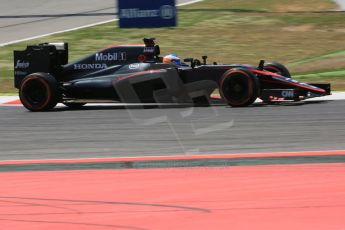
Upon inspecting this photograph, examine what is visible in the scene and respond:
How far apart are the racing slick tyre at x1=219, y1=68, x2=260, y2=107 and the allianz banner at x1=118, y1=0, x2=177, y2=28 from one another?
8770 millimetres

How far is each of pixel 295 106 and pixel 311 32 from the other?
A: 15.6m

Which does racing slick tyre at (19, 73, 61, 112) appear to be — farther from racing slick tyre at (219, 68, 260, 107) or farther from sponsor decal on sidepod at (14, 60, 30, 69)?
racing slick tyre at (219, 68, 260, 107)

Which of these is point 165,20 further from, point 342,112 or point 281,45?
point 342,112

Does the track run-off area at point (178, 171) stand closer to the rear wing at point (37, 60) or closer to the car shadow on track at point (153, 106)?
the car shadow on track at point (153, 106)

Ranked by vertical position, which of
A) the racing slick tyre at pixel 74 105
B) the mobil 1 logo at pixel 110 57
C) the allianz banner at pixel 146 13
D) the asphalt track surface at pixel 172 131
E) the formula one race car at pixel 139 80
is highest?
the allianz banner at pixel 146 13

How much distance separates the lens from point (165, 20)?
74.7ft

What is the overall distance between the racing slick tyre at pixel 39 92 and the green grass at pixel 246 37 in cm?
640

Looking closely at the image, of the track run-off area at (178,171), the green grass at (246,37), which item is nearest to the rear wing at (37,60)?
the track run-off area at (178,171)

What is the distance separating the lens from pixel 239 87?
1407 cm

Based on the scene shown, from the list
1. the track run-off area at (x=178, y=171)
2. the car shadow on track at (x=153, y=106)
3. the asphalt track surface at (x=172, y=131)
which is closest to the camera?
the track run-off area at (x=178, y=171)

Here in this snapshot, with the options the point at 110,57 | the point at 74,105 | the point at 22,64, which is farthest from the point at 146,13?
the point at 110,57

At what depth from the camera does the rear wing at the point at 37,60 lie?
621 inches

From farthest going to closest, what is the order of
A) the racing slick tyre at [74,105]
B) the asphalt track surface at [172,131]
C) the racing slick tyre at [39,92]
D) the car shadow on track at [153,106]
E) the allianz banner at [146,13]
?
the allianz banner at [146,13] < the racing slick tyre at [74,105] < the racing slick tyre at [39,92] < the car shadow on track at [153,106] < the asphalt track surface at [172,131]

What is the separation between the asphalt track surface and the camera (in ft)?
31.5
